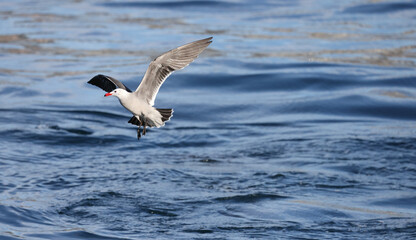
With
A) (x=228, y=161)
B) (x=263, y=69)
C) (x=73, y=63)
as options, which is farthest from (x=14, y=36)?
(x=228, y=161)

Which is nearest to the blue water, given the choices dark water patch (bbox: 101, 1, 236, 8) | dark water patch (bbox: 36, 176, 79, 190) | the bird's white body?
dark water patch (bbox: 36, 176, 79, 190)

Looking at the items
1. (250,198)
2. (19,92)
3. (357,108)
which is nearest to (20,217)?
(250,198)

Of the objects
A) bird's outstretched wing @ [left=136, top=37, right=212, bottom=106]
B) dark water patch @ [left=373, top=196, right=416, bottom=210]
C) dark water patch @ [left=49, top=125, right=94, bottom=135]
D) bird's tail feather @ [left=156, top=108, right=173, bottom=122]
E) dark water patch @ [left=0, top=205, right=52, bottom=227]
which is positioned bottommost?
dark water patch @ [left=0, top=205, right=52, bottom=227]

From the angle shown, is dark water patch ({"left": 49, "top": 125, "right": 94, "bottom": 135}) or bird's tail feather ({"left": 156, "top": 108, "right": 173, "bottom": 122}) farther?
dark water patch ({"left": 49, "top": 125, "right": 94, "bottom": 135})

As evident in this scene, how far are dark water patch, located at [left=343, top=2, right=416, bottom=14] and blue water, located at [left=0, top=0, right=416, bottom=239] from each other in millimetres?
87

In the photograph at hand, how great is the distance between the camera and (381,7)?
1888 cm

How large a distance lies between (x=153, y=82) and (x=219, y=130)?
396 centimetres

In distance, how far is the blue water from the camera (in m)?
6.84

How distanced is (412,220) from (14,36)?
11.2m

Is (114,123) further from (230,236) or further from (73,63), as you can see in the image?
(230,236)

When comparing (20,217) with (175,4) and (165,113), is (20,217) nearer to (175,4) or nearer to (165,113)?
(165,113)

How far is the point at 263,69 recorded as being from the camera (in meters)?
13.6

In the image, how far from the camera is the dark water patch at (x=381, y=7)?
1855 centimetres

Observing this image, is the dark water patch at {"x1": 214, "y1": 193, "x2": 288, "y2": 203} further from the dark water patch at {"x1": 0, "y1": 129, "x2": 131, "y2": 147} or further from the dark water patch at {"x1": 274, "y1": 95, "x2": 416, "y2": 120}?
the dark water patch at {"x1": 274, "y1": 95, "x2": 416, "y2": 120}
